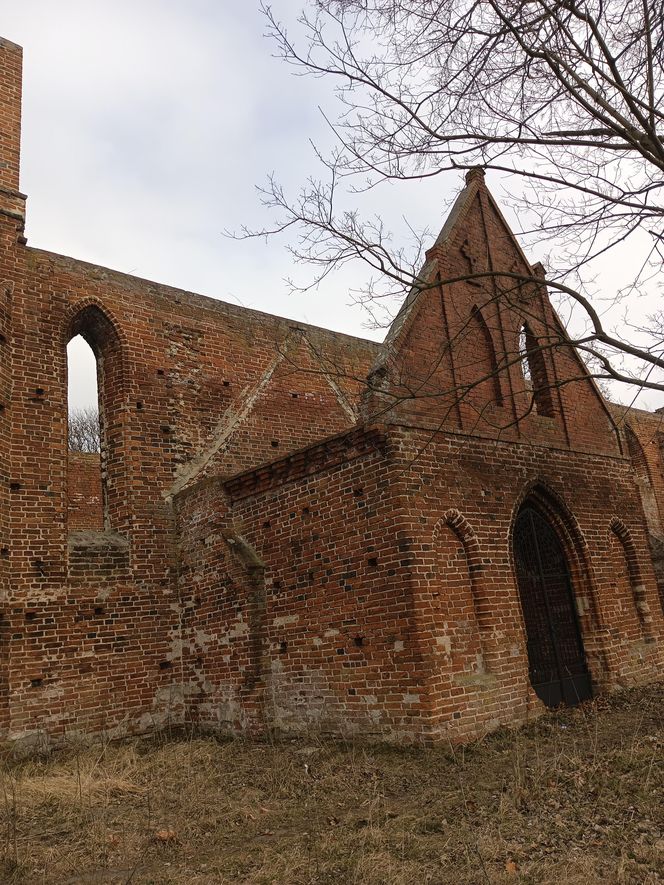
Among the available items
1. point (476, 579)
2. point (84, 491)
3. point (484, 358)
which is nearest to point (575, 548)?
point (476, 579)

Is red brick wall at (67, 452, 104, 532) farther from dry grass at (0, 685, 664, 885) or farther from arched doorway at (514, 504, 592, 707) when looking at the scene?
arched doorway at (514, 504, 592, 707)

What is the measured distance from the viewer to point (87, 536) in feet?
31.7

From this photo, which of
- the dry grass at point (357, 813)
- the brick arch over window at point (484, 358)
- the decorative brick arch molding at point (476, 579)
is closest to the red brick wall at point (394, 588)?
the decorative brick arch molding at point (476, 579)

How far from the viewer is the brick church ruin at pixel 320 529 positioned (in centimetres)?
758

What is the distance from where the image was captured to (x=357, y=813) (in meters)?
5.54

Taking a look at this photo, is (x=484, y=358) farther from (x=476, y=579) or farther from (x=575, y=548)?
(x=476, y=579)

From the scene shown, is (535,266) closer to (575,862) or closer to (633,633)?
(633,633)

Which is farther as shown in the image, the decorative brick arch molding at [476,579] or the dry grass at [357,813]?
the decorative brick arch molding at [476,579]

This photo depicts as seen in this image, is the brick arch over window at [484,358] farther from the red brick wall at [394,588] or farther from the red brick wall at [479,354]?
the red brick wall at [394,588]

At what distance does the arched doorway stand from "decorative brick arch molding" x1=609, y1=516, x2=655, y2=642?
1.23m

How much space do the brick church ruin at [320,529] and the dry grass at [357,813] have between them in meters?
0.72

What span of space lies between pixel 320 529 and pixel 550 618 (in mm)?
3339

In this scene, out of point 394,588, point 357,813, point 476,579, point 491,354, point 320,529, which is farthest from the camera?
point 491,354

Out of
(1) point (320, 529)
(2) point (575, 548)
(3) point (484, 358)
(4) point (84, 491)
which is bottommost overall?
(2) point (575, 548)
